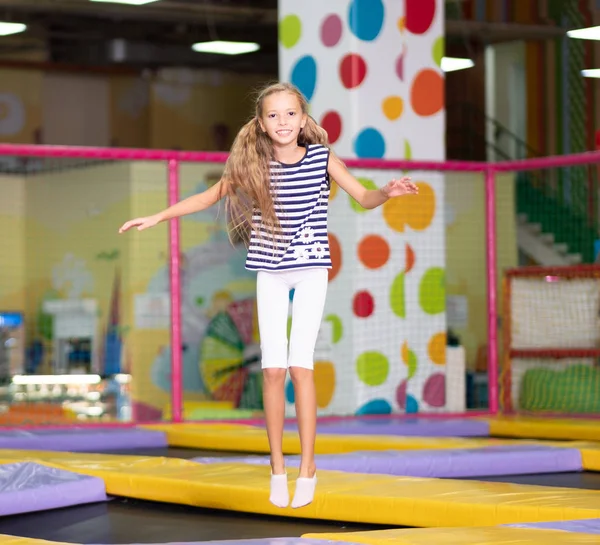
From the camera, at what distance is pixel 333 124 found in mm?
7258

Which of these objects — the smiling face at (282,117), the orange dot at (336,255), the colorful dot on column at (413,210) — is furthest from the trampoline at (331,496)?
the colorful dot on column at (413,210)

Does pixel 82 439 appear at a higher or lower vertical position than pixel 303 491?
lower

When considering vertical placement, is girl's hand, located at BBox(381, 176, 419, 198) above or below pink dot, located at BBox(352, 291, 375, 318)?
above

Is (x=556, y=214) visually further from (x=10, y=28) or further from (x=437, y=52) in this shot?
(x=10, y=28)

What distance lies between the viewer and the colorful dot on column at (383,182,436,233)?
7.01 metres

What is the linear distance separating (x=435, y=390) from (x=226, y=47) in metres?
5.59

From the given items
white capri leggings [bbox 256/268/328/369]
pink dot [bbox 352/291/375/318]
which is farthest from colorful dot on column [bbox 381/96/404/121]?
white capri leggings [bbox 256/268/328/369]

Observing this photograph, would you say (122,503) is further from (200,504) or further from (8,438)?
(8,438)

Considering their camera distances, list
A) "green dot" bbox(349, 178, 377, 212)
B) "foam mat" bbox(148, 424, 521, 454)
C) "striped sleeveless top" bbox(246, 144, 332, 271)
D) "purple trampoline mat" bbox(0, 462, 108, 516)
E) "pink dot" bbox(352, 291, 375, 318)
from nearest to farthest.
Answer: "striped sleeveless top" bbox(246, 144, 332, 271), "purple trampoline mat" bbox(0, 462, 108, 516), "foam mat" bbox(148, 424, 521, 454), "green dot" bbox(349, 178, 377, 212), "pink dot" bbox(352, 291, 375, 318)

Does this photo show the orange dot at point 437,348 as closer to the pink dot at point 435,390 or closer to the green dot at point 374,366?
the pink dot at point 435,390

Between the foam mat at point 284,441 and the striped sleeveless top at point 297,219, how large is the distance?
75.6 inches

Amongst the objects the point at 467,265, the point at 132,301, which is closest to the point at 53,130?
the point at 132,301

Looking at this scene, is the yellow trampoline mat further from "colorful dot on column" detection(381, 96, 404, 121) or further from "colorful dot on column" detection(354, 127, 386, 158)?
"colorful dot on column" detection(381, 96, 404, 121)

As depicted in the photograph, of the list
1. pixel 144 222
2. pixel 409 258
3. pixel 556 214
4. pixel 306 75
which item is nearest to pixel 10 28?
pixel 306 75
